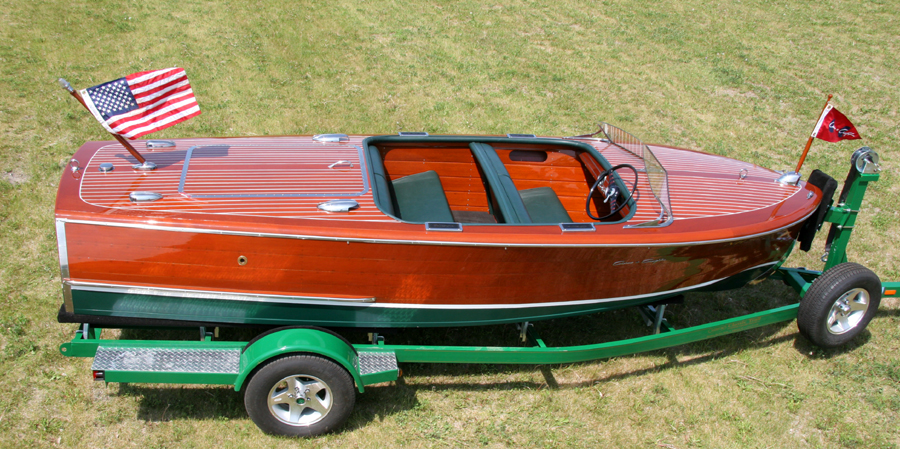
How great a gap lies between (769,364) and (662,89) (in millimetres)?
5936

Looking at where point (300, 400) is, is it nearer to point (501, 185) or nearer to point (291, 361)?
point (291, 361)

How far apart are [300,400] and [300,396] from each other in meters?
0.04

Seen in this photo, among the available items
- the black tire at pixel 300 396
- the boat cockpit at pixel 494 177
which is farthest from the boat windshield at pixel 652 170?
the black tire at pixel 300 396

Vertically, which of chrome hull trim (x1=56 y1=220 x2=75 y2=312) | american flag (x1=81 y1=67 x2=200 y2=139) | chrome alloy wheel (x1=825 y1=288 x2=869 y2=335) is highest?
american flag (x1=81 y1=67 x2=200 y2=139)

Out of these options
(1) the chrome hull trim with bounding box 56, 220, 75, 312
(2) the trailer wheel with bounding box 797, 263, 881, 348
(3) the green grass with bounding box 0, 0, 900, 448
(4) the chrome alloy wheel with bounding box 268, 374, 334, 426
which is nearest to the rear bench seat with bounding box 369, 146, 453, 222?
(3) the green grass with bounding box 0, 0, 900, 448

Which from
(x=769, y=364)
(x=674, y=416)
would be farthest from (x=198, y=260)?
(x=769, y=364)

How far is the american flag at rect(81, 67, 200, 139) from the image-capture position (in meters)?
3.38

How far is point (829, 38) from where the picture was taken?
38.3ft

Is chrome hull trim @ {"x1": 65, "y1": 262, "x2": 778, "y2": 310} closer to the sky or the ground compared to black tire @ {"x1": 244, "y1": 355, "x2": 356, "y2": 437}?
closer to the sky

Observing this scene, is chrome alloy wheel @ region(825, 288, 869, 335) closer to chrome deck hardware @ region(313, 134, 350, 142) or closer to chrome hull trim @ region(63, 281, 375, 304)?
chrome hull trim @ region(63, 281, 375, 304)

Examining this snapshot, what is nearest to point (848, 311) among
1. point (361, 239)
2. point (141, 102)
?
point (361, 239)

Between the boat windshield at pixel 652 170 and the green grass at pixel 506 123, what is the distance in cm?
127

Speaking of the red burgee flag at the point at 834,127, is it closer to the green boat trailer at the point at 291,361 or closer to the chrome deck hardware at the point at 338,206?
the green boat trailer at the point at 291,361

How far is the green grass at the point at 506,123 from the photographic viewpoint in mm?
3852
